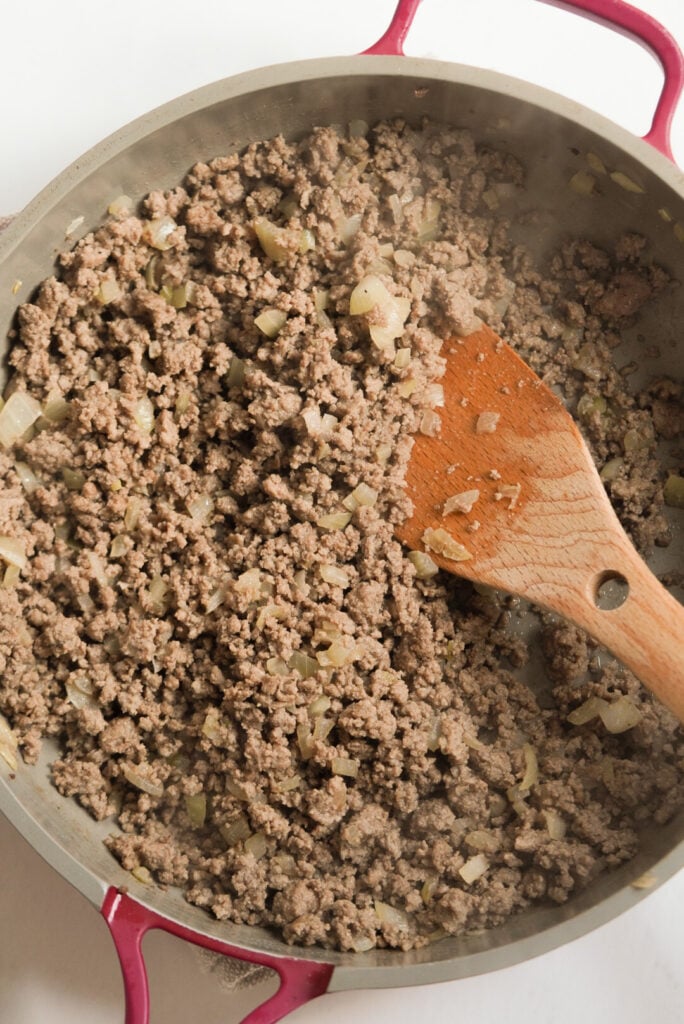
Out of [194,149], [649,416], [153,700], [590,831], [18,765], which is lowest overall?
[18,765]

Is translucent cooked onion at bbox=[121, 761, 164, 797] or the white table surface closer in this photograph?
translucent cooked onion at bbox=[121, 761, 164, 797]

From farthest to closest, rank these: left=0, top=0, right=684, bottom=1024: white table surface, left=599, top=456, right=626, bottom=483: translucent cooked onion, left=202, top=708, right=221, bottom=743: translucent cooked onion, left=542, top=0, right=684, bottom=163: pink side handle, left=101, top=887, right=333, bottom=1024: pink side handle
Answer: left=0, top=0, right=684, bottom=1024: white table surface → left=599, top=456, right=626, bottom=483: translucent cooked onion → left=202, top=708, right=221, bottom=743: translucent cooked onion → left=542, top=0, right=684, bottom=163: pink side handle → left=101, top=887, right=333, bottom=1024: pink side handle

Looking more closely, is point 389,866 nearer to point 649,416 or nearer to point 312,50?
point 649,416

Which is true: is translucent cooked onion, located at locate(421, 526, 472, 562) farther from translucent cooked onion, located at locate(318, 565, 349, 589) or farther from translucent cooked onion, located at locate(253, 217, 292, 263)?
translucent cooked onion, located at locate(253, 217, 292, 263)

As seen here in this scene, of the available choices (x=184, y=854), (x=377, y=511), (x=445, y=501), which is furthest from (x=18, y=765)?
(x=445, y=501)

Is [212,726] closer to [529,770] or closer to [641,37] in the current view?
[529,770]

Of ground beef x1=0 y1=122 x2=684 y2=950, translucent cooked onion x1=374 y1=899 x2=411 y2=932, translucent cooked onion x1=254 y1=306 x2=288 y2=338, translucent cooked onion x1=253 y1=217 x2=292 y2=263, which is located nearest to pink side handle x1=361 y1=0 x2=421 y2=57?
ground beef x1=0 y1=122 x2=684 y2=950

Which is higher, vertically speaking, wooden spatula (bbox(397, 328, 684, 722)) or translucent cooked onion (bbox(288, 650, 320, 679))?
wooden spatula (bbox(397, 328, 684, 722))

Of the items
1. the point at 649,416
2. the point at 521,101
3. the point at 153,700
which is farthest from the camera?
the point at 649,416

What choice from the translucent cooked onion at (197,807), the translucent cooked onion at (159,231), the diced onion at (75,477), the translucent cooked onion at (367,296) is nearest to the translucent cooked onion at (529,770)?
the translucent cooked onion at (197,807)
